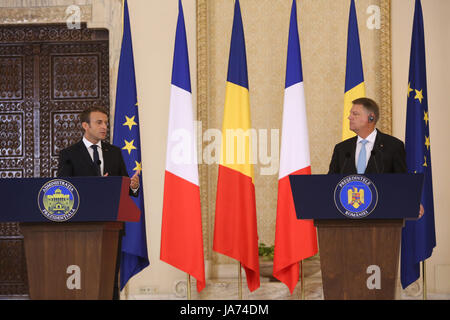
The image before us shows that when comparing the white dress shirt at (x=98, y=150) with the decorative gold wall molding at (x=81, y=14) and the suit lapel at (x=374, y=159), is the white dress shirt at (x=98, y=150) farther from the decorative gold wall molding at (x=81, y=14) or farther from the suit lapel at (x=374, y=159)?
the decorative gold wall molding at (x=81, y=14)

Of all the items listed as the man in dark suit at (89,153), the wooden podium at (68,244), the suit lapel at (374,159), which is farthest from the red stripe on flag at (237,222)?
the wooden podium at (68,244)

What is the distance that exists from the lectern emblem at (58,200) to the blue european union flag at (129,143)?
1.94 m

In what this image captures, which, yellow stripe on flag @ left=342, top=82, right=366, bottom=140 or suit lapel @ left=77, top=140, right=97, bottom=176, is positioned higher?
yellow stripe on flag @ left=342, top=82, right=366, bottom=140

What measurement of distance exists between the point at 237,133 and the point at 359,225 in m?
2.03

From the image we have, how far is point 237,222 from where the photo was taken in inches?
216

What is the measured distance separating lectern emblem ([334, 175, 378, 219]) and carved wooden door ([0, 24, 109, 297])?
3.79m

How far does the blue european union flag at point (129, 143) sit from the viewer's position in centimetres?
561

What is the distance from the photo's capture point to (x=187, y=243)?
214 inches

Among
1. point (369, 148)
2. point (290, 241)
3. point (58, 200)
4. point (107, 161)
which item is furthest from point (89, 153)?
point (290, 241)

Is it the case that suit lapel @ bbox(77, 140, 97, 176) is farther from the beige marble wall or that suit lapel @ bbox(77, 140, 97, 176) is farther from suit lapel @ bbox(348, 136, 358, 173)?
the beige marble wall

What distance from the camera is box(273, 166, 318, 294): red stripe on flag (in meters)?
5.40

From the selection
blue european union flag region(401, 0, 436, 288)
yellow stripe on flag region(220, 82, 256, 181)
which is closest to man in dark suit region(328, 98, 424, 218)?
yellow stripe on flag region(220, 82, 256, 181)
